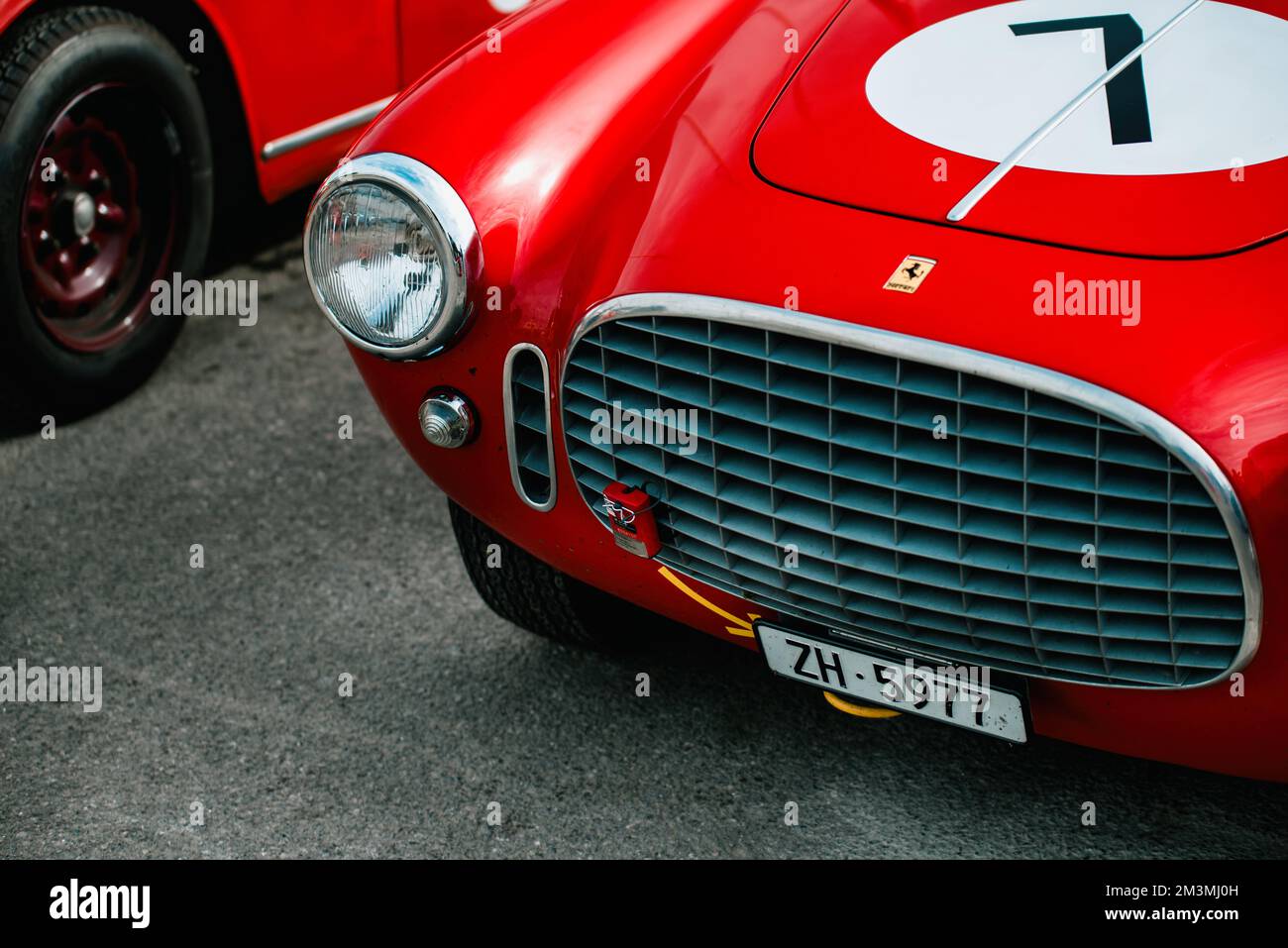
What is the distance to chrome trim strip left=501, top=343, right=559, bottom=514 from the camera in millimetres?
2117

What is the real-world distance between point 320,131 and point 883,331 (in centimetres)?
236

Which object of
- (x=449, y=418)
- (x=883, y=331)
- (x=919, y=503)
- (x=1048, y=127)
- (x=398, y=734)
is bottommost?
(x=398, y=734)

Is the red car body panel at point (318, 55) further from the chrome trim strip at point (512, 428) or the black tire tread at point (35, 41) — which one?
the chrome trim strip at point (512, 428)

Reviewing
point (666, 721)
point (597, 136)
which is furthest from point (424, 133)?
point (666, 721)

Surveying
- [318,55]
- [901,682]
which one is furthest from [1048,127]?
[318,55]

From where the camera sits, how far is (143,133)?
3.42m

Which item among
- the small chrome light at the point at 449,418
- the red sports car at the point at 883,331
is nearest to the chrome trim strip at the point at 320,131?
the red sports car at the point at 883,331

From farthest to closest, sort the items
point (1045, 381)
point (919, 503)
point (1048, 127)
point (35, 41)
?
1. point (35, 41)
2. point (1048, 127)
3. point (919, 503)
4. point (1045, 381)

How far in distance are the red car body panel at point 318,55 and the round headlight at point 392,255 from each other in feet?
4.81

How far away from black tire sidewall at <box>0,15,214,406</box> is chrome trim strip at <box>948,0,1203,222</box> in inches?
85.1

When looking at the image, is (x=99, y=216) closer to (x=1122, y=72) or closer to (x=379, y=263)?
(x=379, y=263)

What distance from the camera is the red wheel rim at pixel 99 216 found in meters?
3.22

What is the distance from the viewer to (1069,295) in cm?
177

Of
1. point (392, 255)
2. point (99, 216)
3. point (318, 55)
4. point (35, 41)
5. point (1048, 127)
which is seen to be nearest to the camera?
point (1048, 127)
